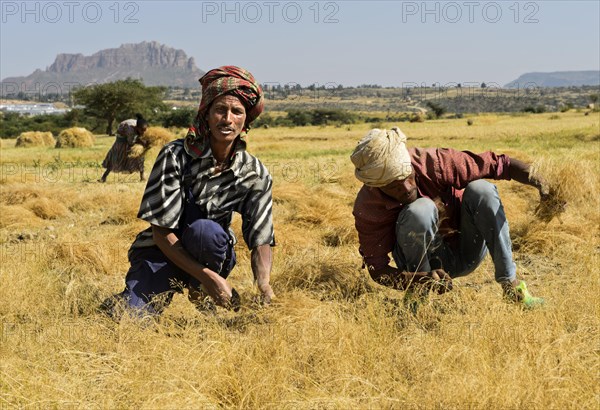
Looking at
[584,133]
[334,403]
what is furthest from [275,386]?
[584,133]

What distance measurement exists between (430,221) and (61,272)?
2.19m

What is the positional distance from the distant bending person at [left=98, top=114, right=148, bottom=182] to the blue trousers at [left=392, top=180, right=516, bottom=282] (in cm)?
809

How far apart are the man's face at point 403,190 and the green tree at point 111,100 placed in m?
41.6

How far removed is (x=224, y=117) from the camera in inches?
115

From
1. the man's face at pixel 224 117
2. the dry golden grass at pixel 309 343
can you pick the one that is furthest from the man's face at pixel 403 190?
the man's face at pixel 224 117

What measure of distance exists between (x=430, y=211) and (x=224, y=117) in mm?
975

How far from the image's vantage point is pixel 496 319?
8.45 feet

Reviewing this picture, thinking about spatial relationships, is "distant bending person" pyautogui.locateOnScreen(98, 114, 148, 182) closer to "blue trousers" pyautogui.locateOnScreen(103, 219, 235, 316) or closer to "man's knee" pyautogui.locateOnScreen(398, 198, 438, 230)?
"blue trousers" pyautogui.locateOnScreen(103, 219, 235, 316)

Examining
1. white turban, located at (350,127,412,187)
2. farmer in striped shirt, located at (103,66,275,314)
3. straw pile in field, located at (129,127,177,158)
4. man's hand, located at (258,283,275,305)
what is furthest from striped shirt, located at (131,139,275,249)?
straw pile in field, located at (129,127,177,158)

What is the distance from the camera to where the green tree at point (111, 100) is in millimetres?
43844

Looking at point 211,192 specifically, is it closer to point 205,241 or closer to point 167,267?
point 205,241

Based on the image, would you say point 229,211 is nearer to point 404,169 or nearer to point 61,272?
point 404,169

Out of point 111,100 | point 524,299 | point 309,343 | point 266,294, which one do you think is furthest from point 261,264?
point 111,100

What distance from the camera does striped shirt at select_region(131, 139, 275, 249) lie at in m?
2.87
